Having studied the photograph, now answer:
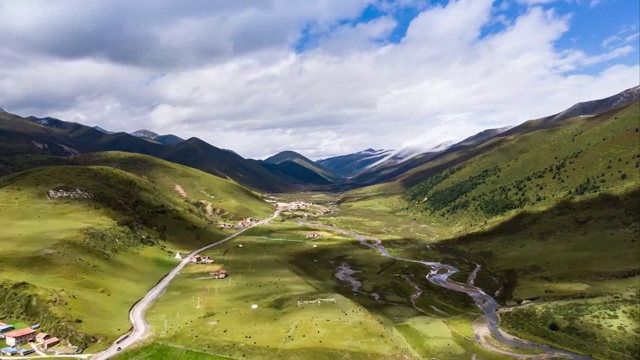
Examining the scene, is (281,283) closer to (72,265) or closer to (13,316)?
(72,265)

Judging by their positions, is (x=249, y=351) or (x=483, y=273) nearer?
(x=249, y=351)

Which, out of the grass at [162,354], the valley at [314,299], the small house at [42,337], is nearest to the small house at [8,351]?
the small house at [42,337]

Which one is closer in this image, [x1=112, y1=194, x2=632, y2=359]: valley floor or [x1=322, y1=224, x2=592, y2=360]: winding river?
[x1=112, y1=194, x2=632, y2=359]: valley floor

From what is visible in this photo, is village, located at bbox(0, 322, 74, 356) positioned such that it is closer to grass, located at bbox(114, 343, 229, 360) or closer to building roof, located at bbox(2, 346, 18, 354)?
building roof, located at bbox(2, 346, 18, 354)

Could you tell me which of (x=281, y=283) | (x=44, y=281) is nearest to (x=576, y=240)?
(x=281, y=283)

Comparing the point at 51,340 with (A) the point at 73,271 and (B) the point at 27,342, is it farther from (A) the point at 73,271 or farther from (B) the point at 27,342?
(A) the point at 73,271

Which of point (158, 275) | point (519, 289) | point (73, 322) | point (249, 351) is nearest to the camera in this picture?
point (249, 351)

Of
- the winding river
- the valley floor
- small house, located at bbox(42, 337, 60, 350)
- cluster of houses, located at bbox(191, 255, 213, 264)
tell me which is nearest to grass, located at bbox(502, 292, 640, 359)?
the valley floor

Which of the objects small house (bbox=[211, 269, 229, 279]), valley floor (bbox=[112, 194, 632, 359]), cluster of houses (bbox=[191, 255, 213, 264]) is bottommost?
valley floor (bbox=[112, 194, 632, 359])
